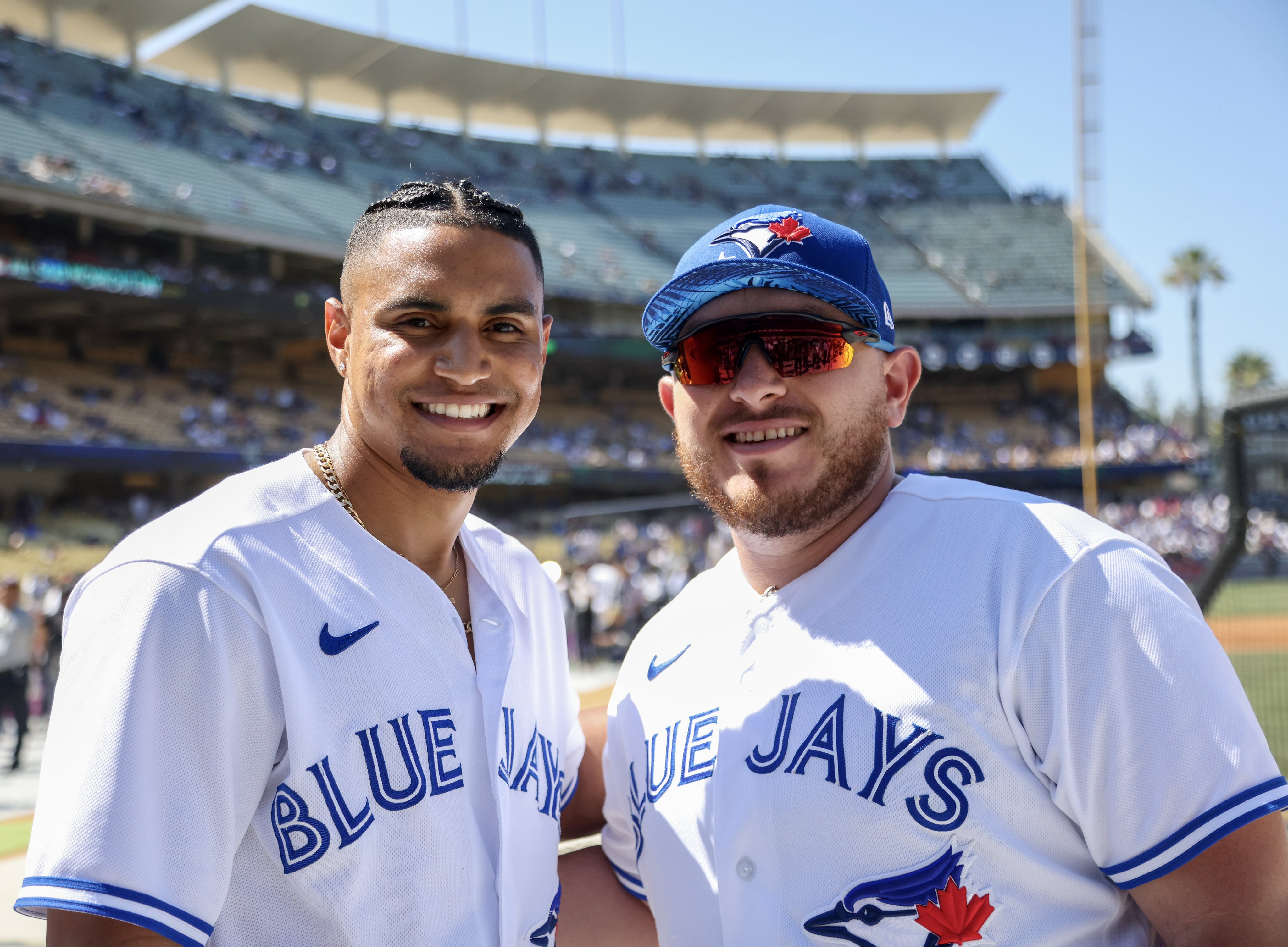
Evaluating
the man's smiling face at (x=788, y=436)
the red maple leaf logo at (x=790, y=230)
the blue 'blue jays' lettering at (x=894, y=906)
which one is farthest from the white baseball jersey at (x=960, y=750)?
the red maple leaf logo at (x=790, y=230)

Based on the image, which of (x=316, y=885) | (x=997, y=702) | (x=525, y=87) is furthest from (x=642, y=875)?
(x=525, y=87)

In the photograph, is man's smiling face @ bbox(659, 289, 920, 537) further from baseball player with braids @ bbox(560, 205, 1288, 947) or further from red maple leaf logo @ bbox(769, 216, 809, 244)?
red maple leaf logo @ bbox(769, 216, 809, 244)

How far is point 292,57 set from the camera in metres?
40.9

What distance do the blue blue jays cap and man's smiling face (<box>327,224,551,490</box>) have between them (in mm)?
341

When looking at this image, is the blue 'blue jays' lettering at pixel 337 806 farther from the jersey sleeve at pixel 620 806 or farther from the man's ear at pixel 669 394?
the man's ear at pixel 669 394

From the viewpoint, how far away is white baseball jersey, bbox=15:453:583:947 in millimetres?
1653

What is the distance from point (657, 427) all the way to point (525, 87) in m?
18.7

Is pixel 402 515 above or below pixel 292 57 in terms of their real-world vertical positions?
below

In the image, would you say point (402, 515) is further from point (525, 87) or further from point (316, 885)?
point (525, 87)

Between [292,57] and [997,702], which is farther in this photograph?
[292,57]

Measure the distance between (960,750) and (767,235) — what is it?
1.08 metres

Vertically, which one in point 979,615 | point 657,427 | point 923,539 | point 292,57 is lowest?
point 979,615

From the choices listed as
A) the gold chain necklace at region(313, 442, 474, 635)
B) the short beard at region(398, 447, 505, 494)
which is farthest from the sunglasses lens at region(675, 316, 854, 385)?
the gold chain necklace at region(313, 442, 474, 635)

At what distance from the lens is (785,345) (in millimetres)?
2176
